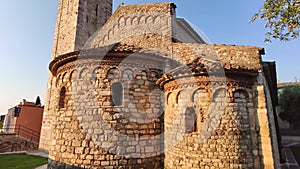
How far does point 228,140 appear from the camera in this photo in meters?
5.09

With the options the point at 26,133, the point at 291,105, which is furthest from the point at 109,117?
the point at 291,105

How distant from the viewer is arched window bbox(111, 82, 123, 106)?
611 cm

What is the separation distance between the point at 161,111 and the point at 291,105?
1922cm

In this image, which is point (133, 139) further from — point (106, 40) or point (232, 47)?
point (106, 40)

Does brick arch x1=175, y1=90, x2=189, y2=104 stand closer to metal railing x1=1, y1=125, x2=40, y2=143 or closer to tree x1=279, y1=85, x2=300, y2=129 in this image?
metal railing x1=1, y1=125, x2=40, y2=143

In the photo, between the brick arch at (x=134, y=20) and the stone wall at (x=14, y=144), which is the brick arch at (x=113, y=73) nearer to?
the brick arch at (x=134, y=20)

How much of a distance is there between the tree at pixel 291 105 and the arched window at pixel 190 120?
18.9 meters

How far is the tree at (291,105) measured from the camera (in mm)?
19188

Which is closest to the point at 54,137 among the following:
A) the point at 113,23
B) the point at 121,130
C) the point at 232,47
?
the point at 121,130

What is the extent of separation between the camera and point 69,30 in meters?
12.8

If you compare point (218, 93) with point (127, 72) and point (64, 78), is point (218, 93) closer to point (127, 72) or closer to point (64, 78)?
point (127, 72)

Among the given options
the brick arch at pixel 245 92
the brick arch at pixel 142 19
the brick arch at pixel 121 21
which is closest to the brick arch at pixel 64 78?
the brick arch at pixel 121 21

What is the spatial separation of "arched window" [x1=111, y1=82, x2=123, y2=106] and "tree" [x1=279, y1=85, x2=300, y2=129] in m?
20.3

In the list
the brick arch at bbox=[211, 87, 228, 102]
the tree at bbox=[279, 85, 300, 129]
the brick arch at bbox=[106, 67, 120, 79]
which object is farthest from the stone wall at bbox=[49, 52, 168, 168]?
the tree at bbox=[279, 85, 300, 129]
